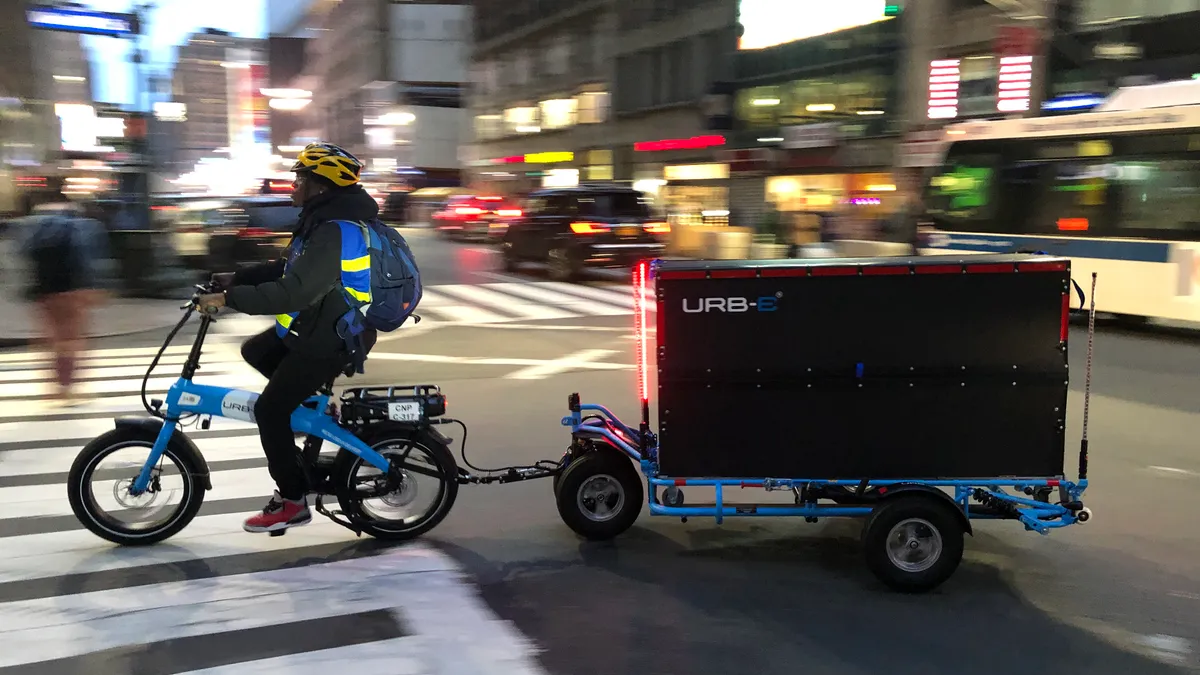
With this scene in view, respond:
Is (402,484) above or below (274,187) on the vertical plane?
below

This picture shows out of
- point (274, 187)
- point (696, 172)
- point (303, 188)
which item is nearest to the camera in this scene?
point (303, 188)

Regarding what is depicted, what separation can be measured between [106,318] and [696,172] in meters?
30.5

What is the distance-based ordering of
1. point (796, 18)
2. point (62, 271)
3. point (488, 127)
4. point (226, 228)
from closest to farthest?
point (62, 271) < point (226, 228) < point (796, 18) < point (488, 127)

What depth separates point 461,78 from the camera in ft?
316

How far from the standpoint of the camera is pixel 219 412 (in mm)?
5199

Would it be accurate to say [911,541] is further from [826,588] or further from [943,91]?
[943,91]

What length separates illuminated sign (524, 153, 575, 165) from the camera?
5455 centimetres

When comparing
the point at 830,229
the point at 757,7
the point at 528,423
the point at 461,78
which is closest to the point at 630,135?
the point at 757,7

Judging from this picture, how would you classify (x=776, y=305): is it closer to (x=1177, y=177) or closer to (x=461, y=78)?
(x=1177, y=177)

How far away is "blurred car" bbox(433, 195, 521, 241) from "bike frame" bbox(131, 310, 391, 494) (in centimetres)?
2755

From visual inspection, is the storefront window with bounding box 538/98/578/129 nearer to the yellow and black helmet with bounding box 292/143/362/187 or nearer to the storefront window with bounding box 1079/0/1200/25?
the storefront window with bounding box 1079/0/1200/25

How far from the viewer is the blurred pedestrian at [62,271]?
8.52 metres

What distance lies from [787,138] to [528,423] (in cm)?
2980

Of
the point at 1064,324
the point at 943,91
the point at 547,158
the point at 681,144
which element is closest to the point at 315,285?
the point at 1064,324
